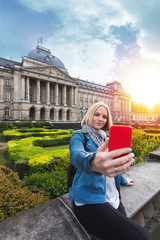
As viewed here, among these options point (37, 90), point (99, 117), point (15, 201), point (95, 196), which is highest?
point (37, 90)

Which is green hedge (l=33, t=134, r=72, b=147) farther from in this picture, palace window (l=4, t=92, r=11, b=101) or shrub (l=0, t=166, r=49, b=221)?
palace window (l=4, t=92, r=11, b=101)

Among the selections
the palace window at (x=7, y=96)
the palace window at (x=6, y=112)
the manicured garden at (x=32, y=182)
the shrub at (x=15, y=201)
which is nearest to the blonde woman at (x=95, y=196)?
the shrub at (x=15, y=201)

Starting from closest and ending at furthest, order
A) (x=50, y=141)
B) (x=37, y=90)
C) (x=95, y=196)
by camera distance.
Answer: (x=95, y=196) < (x=50, y=141) < (x=37, y=90)

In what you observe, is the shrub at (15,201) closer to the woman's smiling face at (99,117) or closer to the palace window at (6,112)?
the woman's smiling face at (99,117)

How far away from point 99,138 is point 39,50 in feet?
161

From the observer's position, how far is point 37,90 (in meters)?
37.9

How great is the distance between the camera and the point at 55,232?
1.54 meters

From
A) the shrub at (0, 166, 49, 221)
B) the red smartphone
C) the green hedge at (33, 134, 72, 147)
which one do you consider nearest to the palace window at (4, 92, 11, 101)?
the green hedge at (33, 134, 72, 147)

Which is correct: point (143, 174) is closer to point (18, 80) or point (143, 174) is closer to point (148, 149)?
point (148, 149)

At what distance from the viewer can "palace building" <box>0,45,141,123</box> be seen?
115ft

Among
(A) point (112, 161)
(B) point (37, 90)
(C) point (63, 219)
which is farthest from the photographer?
(B) point (37, 90)

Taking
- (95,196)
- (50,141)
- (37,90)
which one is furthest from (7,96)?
(95,196)

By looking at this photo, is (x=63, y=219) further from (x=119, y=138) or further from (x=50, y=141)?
(x=50, y=141)

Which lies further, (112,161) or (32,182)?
(32,182)
